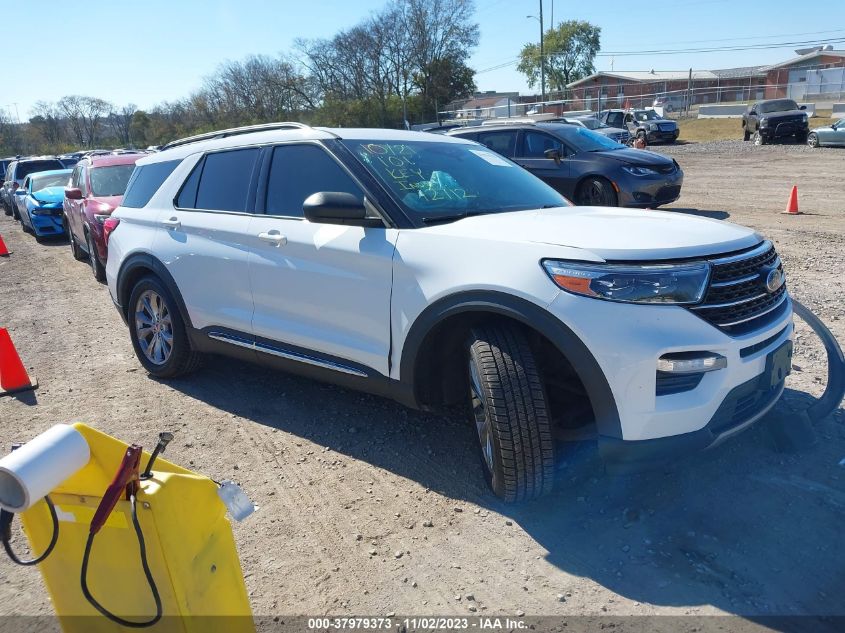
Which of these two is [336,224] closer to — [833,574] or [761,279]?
[761,279]

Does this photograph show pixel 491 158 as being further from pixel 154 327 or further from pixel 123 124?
pixel 123 124

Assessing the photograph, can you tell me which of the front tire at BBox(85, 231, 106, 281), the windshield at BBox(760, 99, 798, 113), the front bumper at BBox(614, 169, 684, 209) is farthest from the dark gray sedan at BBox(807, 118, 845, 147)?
the front tire at BBox(85, 231, 106, 281)

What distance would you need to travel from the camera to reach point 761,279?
3.10 m

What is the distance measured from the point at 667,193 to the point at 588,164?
1.40 m

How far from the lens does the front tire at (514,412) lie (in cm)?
294

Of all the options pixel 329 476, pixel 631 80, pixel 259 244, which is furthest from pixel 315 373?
pixel 631 80

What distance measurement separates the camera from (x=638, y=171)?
1100cm

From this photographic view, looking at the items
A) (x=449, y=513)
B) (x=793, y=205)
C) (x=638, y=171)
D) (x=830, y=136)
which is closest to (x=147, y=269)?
(x=449, y=513)

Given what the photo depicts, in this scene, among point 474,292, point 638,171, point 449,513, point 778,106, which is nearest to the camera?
point 474,292

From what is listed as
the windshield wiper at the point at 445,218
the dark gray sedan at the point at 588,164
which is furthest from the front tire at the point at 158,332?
the dark gray sedan at the point at 588,164

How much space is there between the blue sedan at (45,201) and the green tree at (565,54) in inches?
3233

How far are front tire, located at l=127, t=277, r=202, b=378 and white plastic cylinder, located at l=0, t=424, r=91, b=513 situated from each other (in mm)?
3107

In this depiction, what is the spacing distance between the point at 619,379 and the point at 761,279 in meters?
0.96

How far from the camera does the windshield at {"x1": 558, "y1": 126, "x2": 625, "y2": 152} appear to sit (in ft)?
38.1
